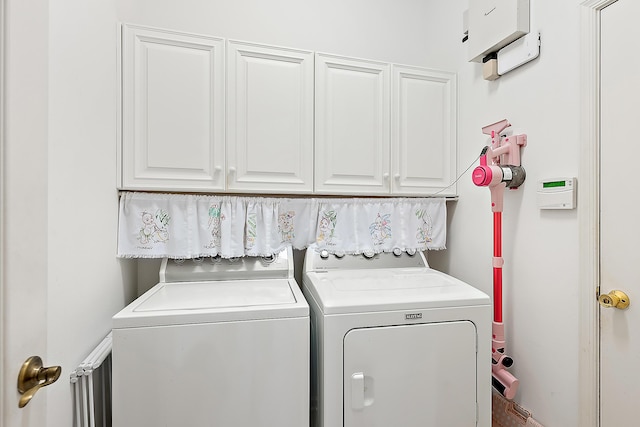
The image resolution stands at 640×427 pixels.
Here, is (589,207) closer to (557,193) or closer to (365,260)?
(557,193)

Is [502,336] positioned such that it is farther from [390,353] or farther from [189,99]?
[189,99]

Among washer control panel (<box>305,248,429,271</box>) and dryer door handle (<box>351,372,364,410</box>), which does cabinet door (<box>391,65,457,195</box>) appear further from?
dryer door handle (<box>351,372,364,410</box>)

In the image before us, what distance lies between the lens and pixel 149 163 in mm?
1536

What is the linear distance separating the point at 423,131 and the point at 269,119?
98 cm

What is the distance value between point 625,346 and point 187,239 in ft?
6.56

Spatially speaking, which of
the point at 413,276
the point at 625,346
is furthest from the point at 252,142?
the point at 625,346

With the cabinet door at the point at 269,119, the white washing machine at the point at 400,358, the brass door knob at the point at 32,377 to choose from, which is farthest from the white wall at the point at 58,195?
the white washing machine at the point at 400,358

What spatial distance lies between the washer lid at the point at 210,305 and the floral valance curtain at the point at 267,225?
25cm

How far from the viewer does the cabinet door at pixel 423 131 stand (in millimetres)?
1875

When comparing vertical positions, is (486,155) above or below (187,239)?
above

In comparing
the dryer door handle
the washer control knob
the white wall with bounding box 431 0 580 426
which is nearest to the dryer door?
the dryer door handle

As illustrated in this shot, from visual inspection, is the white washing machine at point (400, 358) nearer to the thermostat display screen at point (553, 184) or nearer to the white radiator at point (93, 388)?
the thermostat display screen at point (553, 184)

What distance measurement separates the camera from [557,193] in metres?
1.33

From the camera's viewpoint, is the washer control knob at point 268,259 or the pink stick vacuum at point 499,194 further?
the washer control knob at point 268,259
